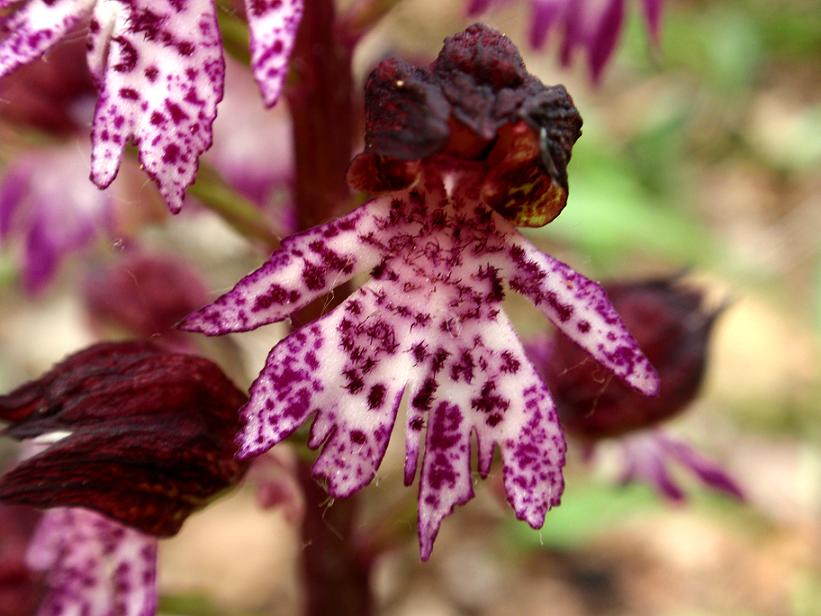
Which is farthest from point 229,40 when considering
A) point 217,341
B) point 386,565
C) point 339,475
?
point 386,565

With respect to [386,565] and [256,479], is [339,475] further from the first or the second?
[386,565]

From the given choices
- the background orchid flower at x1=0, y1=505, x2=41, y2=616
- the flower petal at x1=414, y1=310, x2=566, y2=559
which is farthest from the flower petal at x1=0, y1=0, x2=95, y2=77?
the background orchid flower at x1=0, y1=505, x2=41, y2=616

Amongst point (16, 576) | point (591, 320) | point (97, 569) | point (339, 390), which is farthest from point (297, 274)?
point (16, 576)

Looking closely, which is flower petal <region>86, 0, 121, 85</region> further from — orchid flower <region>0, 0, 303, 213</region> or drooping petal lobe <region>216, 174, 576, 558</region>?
Result: drooping petal lobe <region>216, 174, 576, 558</region>

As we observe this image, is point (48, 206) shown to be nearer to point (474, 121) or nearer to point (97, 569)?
point (97, 569)

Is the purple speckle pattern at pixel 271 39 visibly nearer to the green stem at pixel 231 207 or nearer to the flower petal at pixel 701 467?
the green stem at pixel 231 207

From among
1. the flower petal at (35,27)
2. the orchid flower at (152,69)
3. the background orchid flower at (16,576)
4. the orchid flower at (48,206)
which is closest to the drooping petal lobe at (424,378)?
the orchid flower at (152,69)
